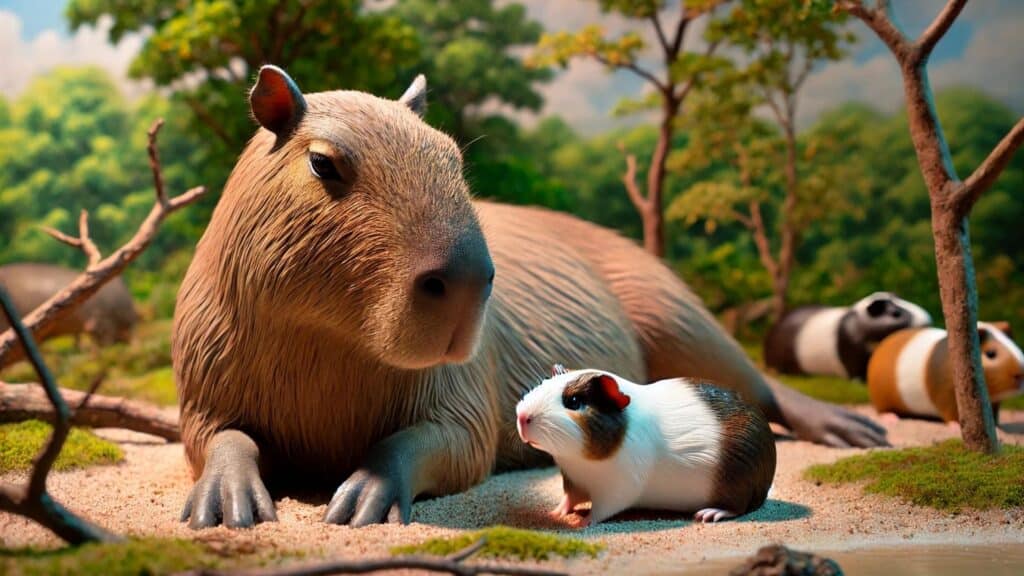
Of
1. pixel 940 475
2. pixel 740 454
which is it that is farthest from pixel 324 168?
pixel 940 475

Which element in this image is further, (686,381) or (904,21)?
(904,21)

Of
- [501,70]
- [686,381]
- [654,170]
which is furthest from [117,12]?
[686,381]

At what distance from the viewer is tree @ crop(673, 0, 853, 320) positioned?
8.64 meters

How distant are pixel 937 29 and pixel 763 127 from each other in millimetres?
6014

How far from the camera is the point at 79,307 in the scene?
26.4ft

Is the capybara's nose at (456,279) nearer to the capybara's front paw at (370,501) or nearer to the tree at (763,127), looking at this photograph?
the capybara's front paw at (370,501)

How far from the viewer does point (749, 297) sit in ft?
35.2

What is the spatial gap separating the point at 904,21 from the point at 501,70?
465 cm

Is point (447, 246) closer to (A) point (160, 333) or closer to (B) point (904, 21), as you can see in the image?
(A) point (160, 333)

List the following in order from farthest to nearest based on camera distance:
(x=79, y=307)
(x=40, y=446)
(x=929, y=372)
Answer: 1. (x=79, y=307)
2. (x=929, y=372)
3. (x=40, y=446)

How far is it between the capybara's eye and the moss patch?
1206 millimetres

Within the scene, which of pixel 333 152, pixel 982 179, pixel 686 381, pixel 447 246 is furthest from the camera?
pixel 982 179

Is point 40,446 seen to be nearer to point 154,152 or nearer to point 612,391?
point 154,152

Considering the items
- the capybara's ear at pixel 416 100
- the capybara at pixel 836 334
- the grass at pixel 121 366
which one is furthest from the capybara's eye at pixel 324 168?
the capybara at pixel 836 334
